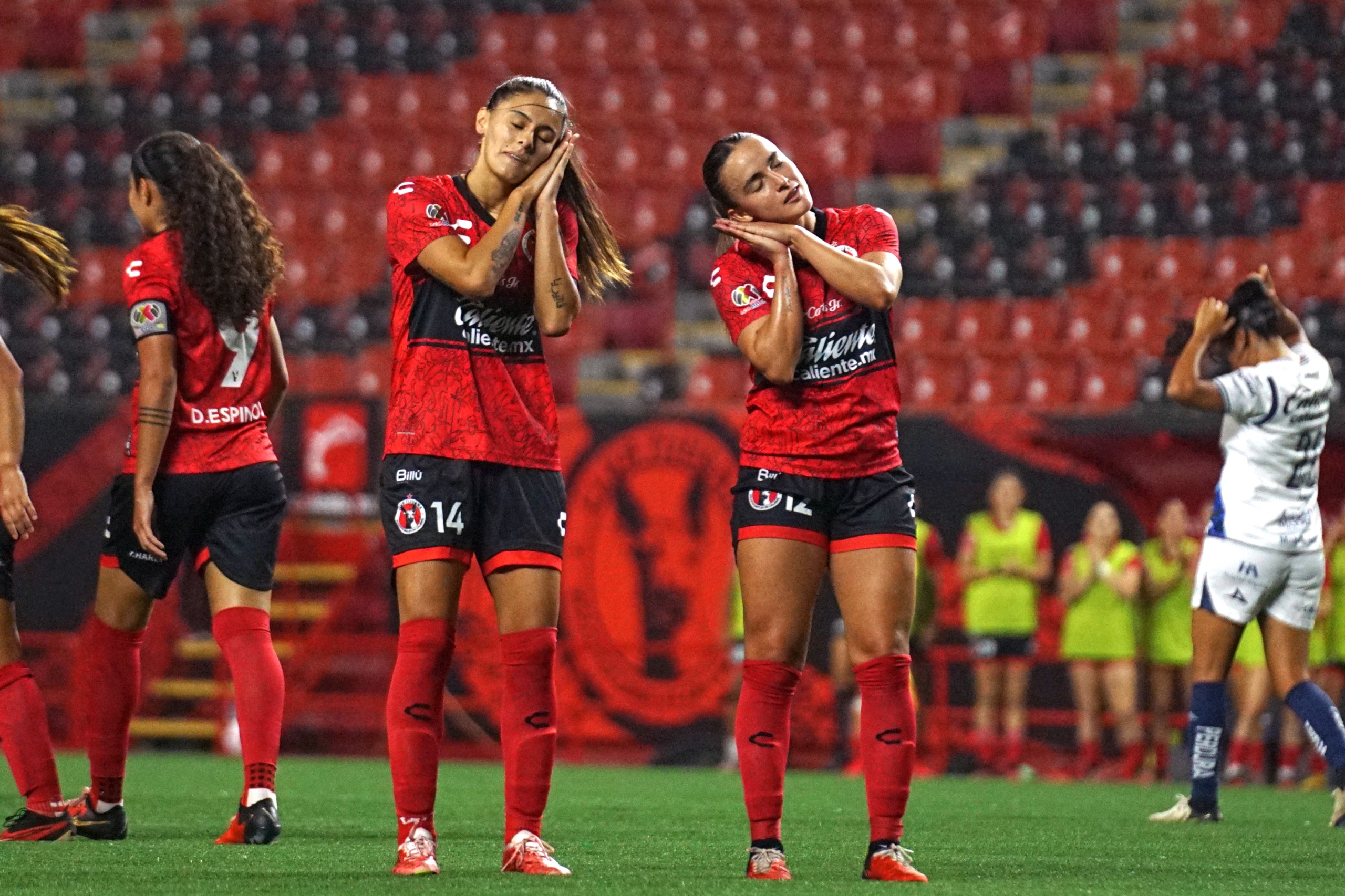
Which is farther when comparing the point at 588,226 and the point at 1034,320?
the point at 1034,320

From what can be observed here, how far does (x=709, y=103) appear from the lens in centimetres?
1684

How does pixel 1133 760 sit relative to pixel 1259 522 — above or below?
below

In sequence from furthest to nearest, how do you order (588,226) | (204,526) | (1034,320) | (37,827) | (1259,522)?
(1034,320) → (1259,522) → (204,526) → (37,827) → (588,226)

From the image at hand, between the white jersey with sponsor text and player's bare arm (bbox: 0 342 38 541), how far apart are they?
172 inches

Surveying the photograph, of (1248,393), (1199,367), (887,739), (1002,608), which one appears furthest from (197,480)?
(1002,608)

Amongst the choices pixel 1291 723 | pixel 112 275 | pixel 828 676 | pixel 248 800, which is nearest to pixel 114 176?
pixel 112 275

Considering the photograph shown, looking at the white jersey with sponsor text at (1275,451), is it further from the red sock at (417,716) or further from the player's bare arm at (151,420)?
the player's bare arm at (151,420)

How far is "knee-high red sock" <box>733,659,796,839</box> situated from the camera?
14.7 ft

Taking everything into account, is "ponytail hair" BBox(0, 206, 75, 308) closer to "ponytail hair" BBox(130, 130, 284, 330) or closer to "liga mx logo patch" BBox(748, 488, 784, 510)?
"ponytail hair" BBox(130, 130, 284, 330)

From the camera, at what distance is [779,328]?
4.49m

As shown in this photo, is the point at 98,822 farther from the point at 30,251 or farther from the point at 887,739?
the point at 887,739

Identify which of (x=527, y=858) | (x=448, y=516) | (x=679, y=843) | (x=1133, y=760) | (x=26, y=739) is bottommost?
(x=1133, y=760)

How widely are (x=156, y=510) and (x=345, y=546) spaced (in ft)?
24.4

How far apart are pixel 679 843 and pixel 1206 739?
2.57 m
